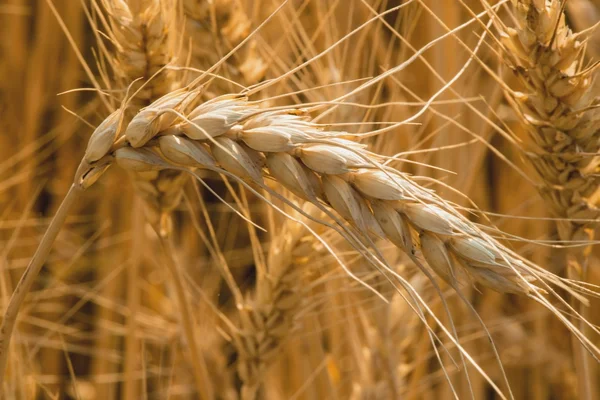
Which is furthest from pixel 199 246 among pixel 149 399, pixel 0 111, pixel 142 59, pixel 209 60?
pixel 142 59

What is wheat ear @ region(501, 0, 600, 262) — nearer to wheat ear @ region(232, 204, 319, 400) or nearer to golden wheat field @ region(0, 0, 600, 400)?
golden wheat field @ region(0, 0, 600, 400)

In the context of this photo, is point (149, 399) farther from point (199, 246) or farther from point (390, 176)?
Result: point (390, 176)

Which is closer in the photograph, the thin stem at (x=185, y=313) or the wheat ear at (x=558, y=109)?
the wheat ear at (x=558, y=109)

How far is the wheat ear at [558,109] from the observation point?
0.86 metres

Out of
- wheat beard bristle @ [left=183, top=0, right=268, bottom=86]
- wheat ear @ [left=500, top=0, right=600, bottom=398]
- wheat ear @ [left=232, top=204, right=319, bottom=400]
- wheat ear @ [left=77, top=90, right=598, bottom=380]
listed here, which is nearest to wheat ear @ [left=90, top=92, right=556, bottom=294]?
wheat ear @ [left=77, top=90, right=598, bottom=380]

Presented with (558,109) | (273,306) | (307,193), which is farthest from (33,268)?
(558,109)

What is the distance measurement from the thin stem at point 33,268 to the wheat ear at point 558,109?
491 mm

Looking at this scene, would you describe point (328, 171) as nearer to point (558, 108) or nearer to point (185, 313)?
point (558, 108)

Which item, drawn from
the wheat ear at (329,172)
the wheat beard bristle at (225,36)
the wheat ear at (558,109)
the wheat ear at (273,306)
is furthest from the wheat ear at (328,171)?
the wheat beard bristle at (225,36)

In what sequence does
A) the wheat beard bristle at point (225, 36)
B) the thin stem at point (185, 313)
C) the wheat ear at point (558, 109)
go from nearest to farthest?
the wheat ear at point (558, 109), the thin stem at point (185, 313), the wheat beard bristle at point (225, 36)

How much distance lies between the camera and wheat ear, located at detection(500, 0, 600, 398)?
86 cm

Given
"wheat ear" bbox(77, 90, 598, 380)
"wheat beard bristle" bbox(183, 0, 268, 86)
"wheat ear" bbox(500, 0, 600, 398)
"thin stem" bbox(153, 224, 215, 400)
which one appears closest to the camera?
"wheat ear" bbox(77, 90, 598, 380)

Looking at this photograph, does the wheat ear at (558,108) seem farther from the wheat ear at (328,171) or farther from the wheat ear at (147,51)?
the wheat ear at (147,51)

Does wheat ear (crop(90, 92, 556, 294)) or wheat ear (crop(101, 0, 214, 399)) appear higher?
wheat ear (crop(101, 0, 214, 399))
